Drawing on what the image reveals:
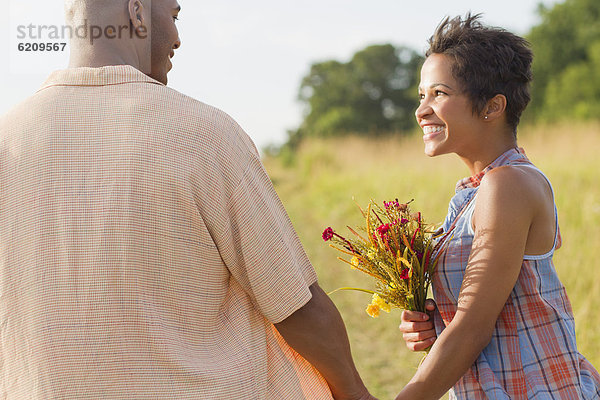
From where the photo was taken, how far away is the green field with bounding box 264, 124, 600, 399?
5917 mm

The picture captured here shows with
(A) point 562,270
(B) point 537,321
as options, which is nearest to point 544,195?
(B) point 537,321

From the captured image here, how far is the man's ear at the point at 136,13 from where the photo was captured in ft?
6.53

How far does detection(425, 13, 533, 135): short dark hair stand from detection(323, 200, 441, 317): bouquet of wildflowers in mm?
485

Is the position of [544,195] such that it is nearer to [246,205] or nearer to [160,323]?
[246,205]

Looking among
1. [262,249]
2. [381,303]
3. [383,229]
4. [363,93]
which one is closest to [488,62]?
[383,229]

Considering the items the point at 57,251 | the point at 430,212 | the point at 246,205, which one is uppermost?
the point at 246,205

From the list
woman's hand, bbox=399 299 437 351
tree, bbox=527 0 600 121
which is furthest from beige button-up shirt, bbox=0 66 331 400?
tree, bbox=527 0 600 121

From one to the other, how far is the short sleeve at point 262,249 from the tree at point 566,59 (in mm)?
25536

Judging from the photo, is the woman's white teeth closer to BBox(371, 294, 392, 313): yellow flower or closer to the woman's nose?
the woman's nose

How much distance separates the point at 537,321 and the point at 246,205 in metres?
1.05

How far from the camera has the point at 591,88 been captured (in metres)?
25.3

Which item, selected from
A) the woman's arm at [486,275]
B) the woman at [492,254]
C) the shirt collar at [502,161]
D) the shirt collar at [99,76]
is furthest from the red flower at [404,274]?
the shirt collar at [99,76]

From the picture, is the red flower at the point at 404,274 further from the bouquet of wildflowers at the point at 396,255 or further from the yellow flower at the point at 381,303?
the yellow flower at the point at 381,303

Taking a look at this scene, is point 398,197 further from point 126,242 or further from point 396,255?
point 126,242
